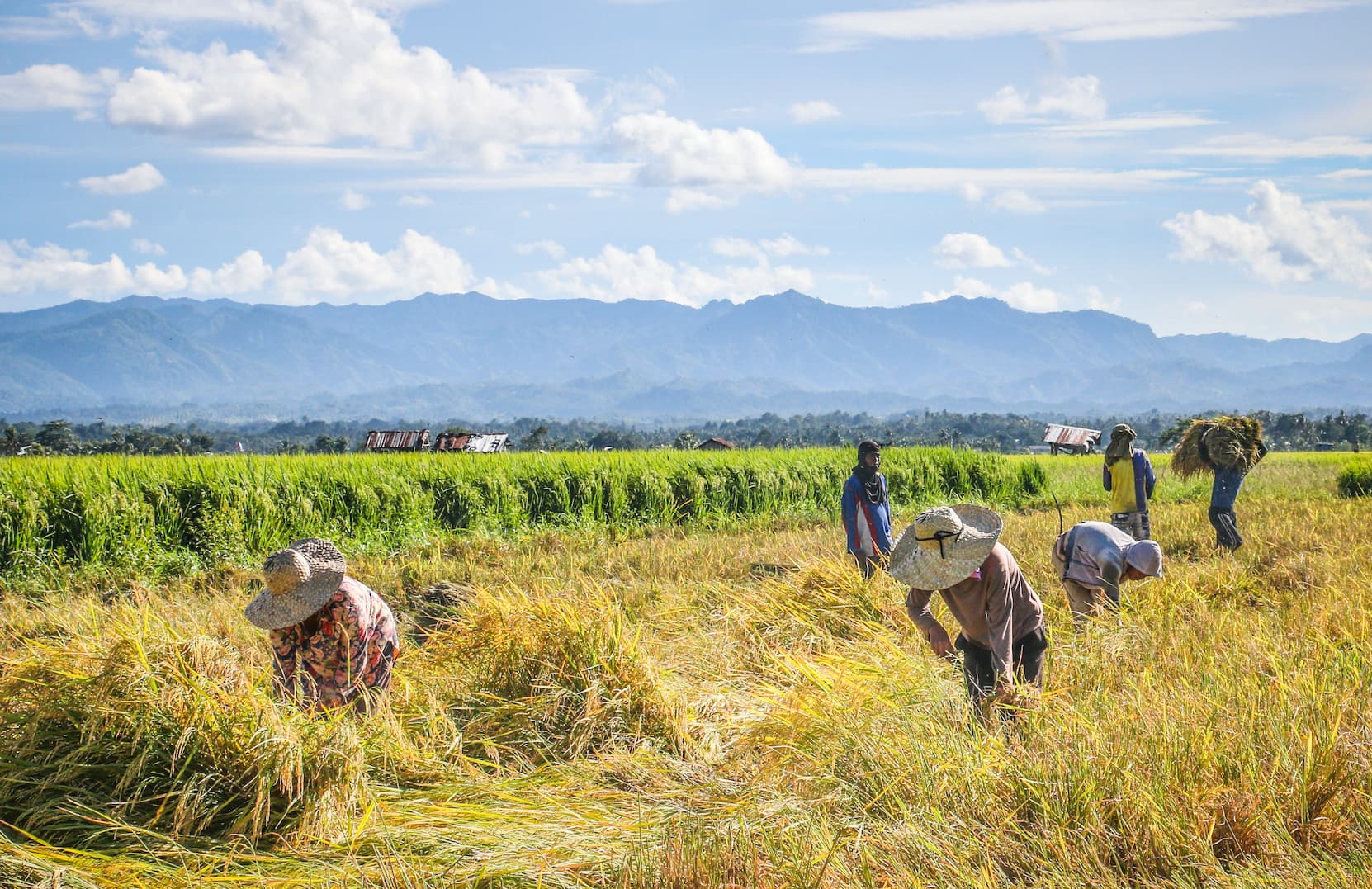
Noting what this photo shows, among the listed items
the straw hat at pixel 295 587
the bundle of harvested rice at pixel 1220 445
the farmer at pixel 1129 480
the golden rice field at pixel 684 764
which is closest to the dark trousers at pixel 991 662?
the golden rice field at pixel 684 764

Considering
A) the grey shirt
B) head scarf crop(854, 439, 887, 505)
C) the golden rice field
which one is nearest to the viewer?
the golden rice field

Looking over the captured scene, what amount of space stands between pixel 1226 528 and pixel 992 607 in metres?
6.73

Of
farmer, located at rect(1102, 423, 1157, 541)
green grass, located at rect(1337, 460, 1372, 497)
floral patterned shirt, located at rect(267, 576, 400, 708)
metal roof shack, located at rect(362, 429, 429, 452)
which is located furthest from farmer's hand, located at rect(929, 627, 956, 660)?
metal roof shack, located at rect(362, 429, 429, 452)

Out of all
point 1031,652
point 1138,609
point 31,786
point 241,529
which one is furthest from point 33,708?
point 241,529

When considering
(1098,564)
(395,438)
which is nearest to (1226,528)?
(1098,564)

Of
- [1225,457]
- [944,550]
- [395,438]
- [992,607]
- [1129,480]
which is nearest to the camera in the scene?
[944,550]

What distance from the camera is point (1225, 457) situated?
10.4 metres

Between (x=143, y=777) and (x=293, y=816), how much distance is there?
23.4 inches

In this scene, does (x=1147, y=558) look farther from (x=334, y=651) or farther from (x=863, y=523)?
(x=334, y=651)

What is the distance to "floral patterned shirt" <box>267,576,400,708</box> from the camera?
4.98 meters

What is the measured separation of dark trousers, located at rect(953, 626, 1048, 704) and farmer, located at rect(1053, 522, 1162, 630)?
117 centimetres

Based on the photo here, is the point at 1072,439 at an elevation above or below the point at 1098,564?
below

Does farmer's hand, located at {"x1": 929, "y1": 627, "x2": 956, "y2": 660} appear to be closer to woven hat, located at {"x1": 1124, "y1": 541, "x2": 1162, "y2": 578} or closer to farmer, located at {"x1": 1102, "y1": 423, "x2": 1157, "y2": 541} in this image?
woven hat, located at {"x1": 1124, "y1": 541, "x2": 1162, "y2": 578}

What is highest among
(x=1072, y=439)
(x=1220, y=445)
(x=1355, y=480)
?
(x=1220, y=445)
